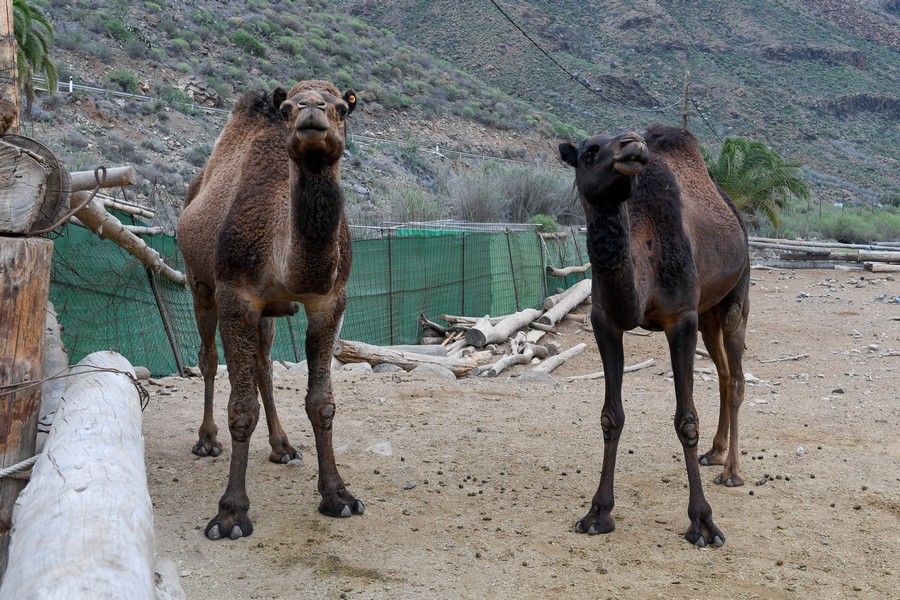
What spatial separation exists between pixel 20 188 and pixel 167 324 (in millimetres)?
6977

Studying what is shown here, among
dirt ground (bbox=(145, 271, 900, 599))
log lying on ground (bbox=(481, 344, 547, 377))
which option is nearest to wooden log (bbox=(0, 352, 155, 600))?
dirt ground (bbox=(145, 271, 900, 599))

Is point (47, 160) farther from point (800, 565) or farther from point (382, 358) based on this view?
point (382, 358)

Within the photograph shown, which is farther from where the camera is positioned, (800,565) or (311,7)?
(311,7)

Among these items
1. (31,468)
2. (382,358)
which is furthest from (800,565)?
(382,358)

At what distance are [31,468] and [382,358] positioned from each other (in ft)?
28.0

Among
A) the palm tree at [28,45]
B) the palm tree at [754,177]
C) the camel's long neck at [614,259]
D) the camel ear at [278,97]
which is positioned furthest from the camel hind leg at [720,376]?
the palm tree at [754,177]

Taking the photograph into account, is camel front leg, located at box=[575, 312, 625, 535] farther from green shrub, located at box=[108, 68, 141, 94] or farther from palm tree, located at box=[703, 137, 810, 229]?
green shrub, located at box=[108, 68, 141, 94]

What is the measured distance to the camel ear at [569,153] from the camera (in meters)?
5.36

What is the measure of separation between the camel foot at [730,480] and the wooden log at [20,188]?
16.6 ft

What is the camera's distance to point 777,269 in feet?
85.4

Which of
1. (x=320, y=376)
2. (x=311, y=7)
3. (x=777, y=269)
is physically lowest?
(x=777, y=269)

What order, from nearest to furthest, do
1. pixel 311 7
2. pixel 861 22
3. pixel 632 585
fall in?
pixel 632 585 → pixel 311 7 → pixel 861 22

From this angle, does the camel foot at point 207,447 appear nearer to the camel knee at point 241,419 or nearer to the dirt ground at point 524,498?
the dirt ground at point 524,498

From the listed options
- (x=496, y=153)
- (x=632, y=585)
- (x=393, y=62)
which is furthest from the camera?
(x=393, y=62)
